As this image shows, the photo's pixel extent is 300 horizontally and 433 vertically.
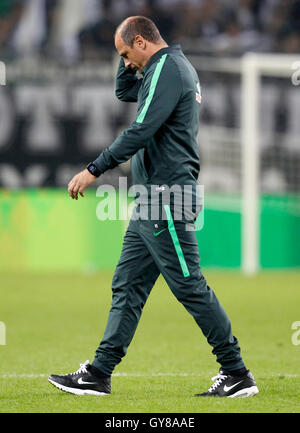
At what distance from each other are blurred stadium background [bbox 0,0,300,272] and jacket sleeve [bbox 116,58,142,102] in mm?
8279

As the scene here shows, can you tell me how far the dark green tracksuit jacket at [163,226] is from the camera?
4.86 m

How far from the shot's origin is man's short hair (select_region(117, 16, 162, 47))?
5035 mm

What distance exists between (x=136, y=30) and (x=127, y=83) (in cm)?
55

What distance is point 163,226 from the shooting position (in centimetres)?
495

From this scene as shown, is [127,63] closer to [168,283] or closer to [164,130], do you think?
[164,130]

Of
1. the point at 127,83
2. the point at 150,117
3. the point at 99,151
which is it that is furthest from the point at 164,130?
the point at 99,151

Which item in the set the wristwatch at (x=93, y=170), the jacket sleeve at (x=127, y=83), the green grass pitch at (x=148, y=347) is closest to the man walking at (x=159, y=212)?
the wristwatch at (x=93, y=170)

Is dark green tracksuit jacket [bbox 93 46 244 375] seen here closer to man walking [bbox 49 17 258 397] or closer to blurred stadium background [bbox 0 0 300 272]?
man walking [bbox 49 17 258 397]

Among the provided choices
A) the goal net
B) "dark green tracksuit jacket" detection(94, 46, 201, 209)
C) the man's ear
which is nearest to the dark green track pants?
"dark green tracksuit jacket" detection(94, 46, 201, 209)

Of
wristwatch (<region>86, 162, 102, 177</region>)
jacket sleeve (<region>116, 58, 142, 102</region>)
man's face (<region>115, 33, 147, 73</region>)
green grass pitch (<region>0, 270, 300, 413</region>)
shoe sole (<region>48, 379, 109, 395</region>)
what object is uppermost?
man's face (<region>115, 33, 147, 73</region>)

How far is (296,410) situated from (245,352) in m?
2.24

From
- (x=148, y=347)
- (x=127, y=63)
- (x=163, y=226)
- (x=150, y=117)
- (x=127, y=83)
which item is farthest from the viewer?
(x=148, y=347)

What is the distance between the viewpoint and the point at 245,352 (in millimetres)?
6863
